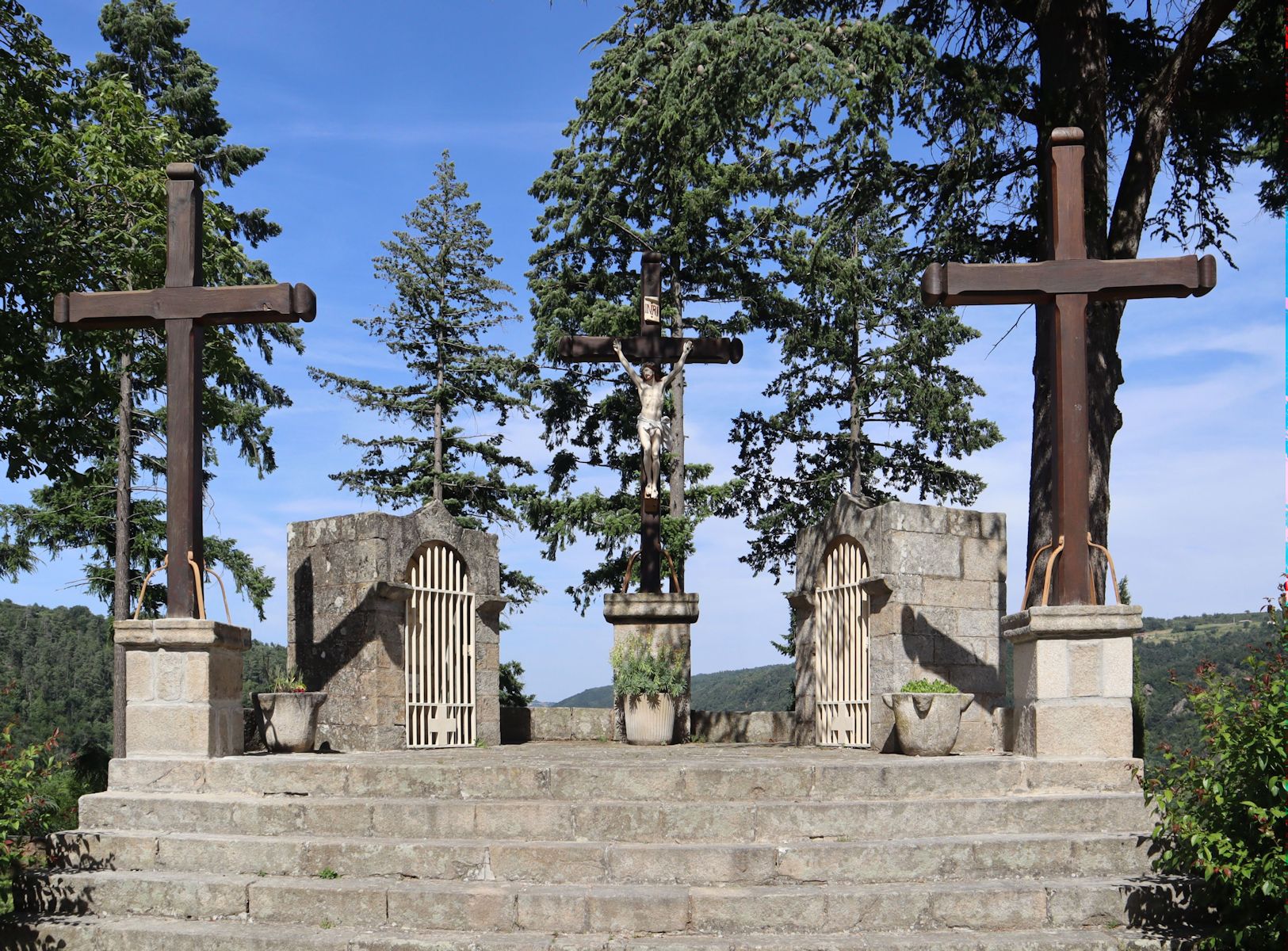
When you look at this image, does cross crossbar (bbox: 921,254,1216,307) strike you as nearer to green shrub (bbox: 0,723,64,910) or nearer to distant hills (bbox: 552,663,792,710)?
green shrub (bbox: 0,723,64,910)

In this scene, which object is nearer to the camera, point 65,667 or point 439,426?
point 439,426

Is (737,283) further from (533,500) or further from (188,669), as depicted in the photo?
(188,669)

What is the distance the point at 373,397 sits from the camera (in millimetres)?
25344

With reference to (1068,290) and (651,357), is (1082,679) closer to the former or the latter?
(1068,290)

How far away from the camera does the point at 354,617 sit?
10672 mm

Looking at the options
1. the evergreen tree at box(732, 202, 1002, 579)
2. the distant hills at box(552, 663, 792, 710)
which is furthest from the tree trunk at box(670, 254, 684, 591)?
the distant hills at box(552, 663, 792, 710)

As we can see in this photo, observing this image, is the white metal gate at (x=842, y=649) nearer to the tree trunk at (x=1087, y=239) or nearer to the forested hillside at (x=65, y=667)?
the tree trunk at (x=1087, y=239)

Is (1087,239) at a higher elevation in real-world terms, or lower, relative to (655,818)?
higher

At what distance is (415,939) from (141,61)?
20345 mm

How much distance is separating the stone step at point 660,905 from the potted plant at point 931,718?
2023mm

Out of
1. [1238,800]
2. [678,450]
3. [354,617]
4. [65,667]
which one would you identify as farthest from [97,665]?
[1238,800]

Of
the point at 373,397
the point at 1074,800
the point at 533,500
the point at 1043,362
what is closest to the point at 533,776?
the point at 1074,800

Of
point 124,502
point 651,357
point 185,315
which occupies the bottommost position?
point 124,502

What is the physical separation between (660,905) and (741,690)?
3499 cm
